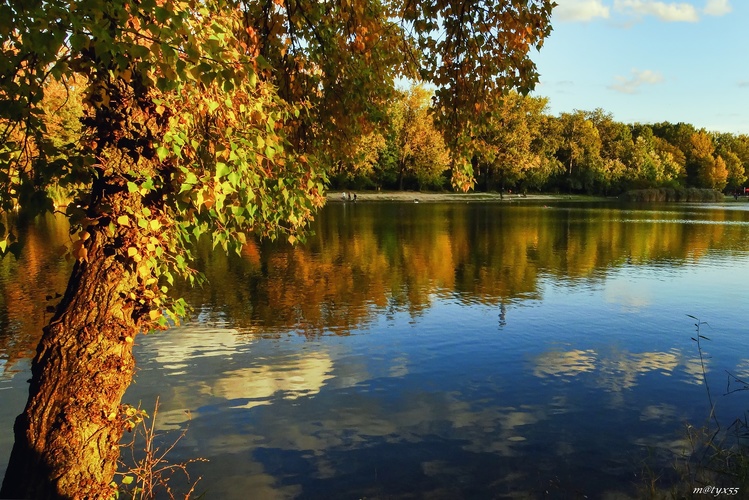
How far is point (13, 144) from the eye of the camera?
496cm

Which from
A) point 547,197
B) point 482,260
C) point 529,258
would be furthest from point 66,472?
point 547,197

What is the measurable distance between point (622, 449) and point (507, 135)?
328ft

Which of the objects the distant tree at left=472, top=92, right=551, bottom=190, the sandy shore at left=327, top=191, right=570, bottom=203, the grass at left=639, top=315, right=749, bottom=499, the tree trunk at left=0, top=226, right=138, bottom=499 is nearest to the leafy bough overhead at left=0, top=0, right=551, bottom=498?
the tree trunk at left=0, top=226, right=138, bottom=499

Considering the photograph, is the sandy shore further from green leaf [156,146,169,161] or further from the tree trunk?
green leaf [156,146,169,161]

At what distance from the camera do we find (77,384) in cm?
536

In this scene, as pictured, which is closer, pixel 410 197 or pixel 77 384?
pixel 77 384

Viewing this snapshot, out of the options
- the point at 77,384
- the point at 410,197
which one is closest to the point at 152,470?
the point at 77,384

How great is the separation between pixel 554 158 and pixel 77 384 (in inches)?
4590

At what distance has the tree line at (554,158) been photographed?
312ft

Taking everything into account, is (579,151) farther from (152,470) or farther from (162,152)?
(162,152)

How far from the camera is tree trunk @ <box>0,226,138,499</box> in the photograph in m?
5.34

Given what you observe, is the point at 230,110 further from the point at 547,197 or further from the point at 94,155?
the point at 547,197

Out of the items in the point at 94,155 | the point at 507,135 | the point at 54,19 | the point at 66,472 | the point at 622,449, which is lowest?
the point at 622,449

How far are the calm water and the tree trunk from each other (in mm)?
3184
